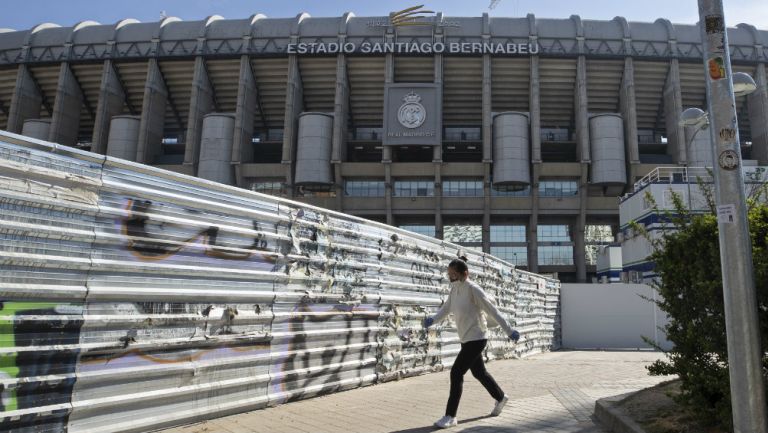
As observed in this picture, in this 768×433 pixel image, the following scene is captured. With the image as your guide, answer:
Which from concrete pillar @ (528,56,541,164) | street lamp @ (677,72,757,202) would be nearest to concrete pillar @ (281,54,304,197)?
concrete pillar @ (528,56,541,164)

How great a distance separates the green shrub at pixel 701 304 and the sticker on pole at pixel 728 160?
577mm

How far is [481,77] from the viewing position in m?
44.0

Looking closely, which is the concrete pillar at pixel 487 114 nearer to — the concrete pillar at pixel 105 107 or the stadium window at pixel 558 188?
the stadium window at pixel 558 188

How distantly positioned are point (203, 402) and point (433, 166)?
3811 cm

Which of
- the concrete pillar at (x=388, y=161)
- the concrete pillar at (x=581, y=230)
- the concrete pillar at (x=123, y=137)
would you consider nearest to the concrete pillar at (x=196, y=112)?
the concrete pillar at (x=123, y=137)

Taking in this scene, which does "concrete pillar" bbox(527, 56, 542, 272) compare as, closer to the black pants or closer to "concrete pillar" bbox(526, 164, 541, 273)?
"concrete pillar" bbox(526, 164, 541, 273)

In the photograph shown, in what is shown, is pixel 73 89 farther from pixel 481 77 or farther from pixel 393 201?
pixel 481 77

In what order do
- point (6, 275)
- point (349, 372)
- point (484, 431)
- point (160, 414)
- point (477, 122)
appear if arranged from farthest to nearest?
point (477, 122)
point (349, 372)
point (484, 431)
point (160, 414)
point (6, 275)

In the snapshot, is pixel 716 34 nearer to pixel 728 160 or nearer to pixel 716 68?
pixel 716 68

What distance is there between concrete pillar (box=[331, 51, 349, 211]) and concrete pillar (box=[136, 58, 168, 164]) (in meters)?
15.8

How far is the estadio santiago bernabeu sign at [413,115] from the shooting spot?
136ft

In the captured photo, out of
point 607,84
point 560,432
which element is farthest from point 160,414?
point 607,84

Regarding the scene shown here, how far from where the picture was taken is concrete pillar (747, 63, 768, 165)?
→ 1652 inches

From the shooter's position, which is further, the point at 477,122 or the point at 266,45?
the point at 477,122
